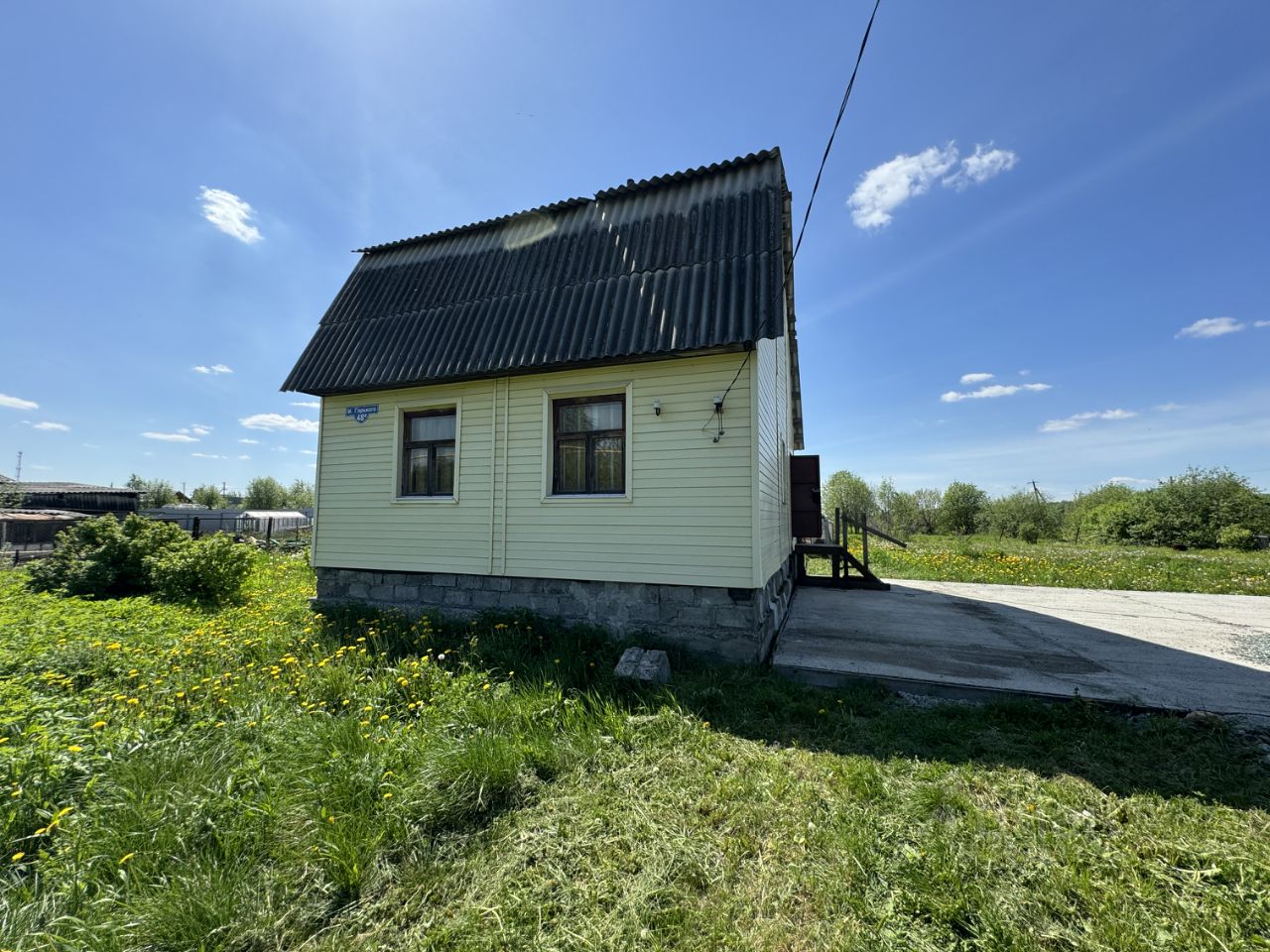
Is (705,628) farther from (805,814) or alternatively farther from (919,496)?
(919,496)

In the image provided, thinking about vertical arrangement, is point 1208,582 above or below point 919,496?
below

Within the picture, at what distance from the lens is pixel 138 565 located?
32.2 ft

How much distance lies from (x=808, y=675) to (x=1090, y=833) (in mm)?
2550

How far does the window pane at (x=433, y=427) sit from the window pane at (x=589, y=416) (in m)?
1.97

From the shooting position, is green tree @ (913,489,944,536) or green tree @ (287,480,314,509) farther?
green tree @ (287,480,314,509)

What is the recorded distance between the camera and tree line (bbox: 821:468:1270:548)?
69.4ft

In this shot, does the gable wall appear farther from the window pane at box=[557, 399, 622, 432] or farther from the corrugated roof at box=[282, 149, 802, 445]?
the corrugated roof at box=[282, 149, 802, 445]

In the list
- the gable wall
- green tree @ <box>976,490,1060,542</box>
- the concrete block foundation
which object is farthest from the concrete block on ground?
green tree @ <box>976,490,1060,542</box>

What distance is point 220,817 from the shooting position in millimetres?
2869

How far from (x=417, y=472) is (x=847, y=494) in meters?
34.2

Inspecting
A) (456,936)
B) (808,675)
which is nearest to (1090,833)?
(808,675)

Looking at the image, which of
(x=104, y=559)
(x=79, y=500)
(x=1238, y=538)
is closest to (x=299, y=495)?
(x=79, y=500)

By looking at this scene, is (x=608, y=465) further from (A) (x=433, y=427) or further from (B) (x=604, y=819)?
(B) (x=604, y=819)

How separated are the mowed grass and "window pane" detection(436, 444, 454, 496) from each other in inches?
130
